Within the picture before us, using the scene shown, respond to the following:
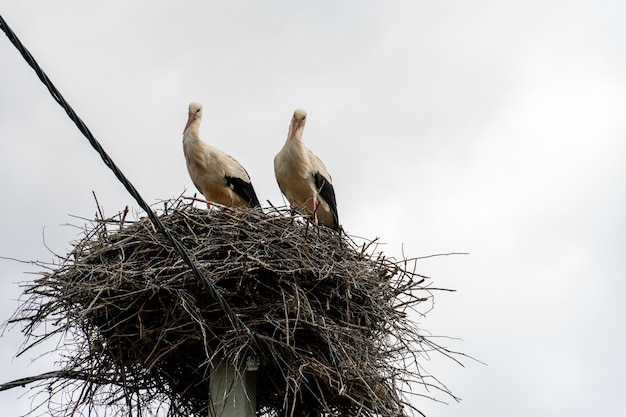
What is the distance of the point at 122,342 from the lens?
523 centimetres

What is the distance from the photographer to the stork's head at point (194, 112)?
7.62 meters

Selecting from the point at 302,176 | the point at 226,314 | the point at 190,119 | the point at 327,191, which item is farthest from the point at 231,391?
the point at 190,119

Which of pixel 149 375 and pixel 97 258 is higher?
pixel 97 258

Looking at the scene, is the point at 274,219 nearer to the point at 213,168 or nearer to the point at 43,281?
the point at 43,281

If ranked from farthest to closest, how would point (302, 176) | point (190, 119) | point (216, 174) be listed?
point (190, 119) → point (302, 176) → point (216, 174)

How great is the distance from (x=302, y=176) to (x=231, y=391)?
2.71 metres

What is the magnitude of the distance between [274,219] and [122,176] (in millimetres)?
2026

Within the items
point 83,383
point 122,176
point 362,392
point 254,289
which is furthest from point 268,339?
point 122,176

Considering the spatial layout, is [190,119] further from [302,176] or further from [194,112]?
[302,176]

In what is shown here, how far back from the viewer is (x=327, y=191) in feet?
25.2

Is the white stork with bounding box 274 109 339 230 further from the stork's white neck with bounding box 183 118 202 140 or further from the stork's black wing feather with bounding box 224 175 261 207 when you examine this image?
the stork's white neck with bounding box 183 118 202 140

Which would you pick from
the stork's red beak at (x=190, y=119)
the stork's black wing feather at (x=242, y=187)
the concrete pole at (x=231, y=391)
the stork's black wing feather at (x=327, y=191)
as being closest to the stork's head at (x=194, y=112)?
the stork's red beak at (x=190, y=119)

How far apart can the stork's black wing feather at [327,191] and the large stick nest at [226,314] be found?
192 cm

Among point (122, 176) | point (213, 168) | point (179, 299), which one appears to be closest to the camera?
point (122, 176)
